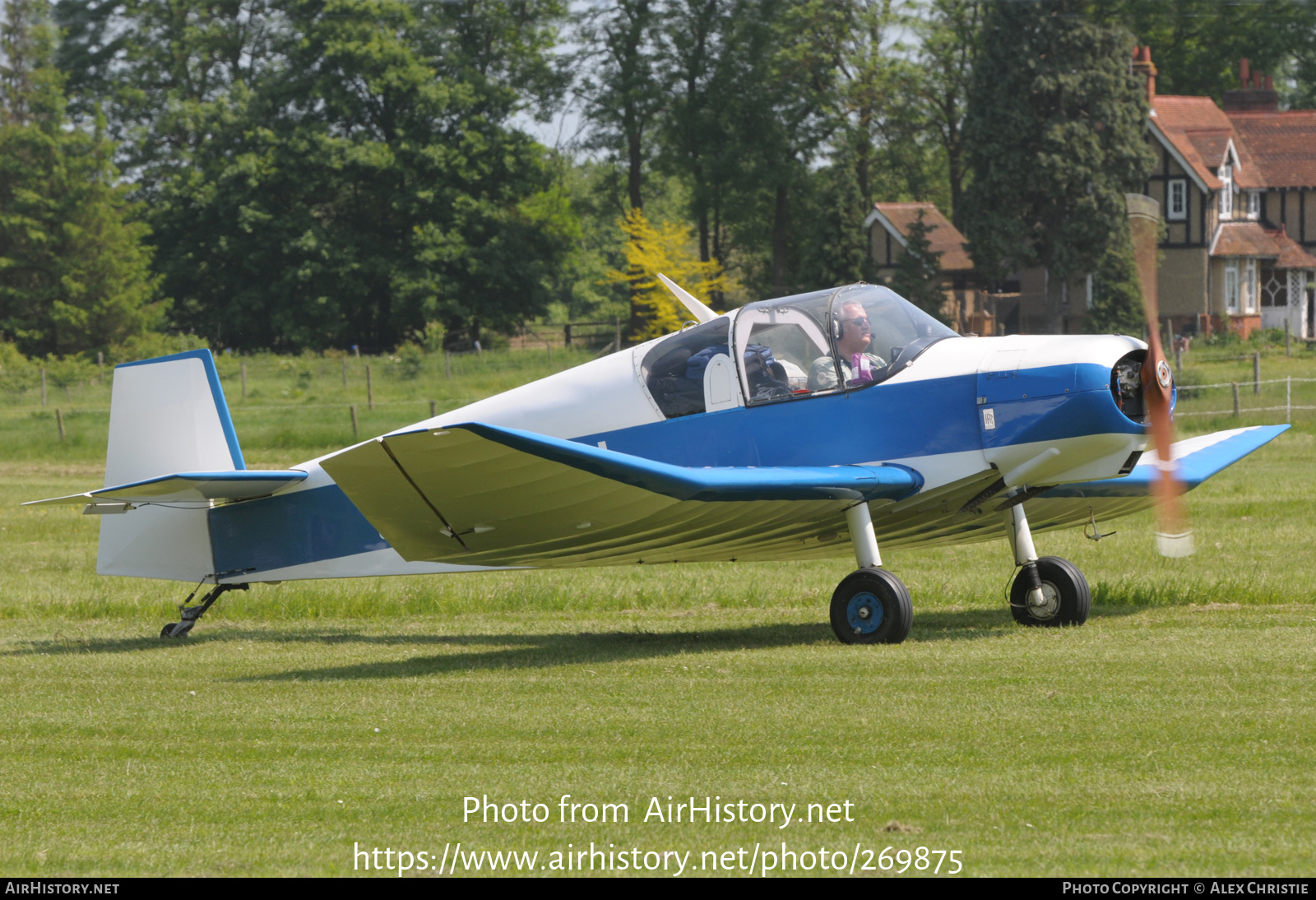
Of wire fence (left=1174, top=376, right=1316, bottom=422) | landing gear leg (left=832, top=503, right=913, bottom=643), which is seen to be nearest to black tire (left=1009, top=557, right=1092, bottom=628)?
landing gear leg (left=832, top=503, right=913, bottom=643)

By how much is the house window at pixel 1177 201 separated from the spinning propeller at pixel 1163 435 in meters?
54.7

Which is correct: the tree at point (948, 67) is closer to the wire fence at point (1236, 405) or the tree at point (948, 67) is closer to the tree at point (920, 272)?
the tree at point (920, 272)

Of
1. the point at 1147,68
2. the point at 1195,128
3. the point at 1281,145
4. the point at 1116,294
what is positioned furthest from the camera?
the point at 1281,145

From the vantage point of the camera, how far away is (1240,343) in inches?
2067

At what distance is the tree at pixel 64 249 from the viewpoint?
57938 mm

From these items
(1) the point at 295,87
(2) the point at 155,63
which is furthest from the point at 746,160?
(2) the point at 155,63

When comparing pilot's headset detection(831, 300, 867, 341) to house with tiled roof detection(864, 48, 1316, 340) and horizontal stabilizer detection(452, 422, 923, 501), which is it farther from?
house with tiled roof detection(864, 48, 1316, 340)

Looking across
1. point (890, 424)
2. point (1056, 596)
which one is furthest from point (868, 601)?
point (1056, 596)

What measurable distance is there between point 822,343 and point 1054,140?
45.3 m

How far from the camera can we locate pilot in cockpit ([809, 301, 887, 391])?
8969mm

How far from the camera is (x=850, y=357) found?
899cm

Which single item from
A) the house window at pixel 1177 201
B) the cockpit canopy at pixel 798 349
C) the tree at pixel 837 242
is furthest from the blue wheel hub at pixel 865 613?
the house window at pixel 1177 201

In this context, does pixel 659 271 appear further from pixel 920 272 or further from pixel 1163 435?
pixel 1163 435

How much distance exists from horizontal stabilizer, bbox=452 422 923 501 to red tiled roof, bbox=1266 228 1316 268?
61022 millimetres
